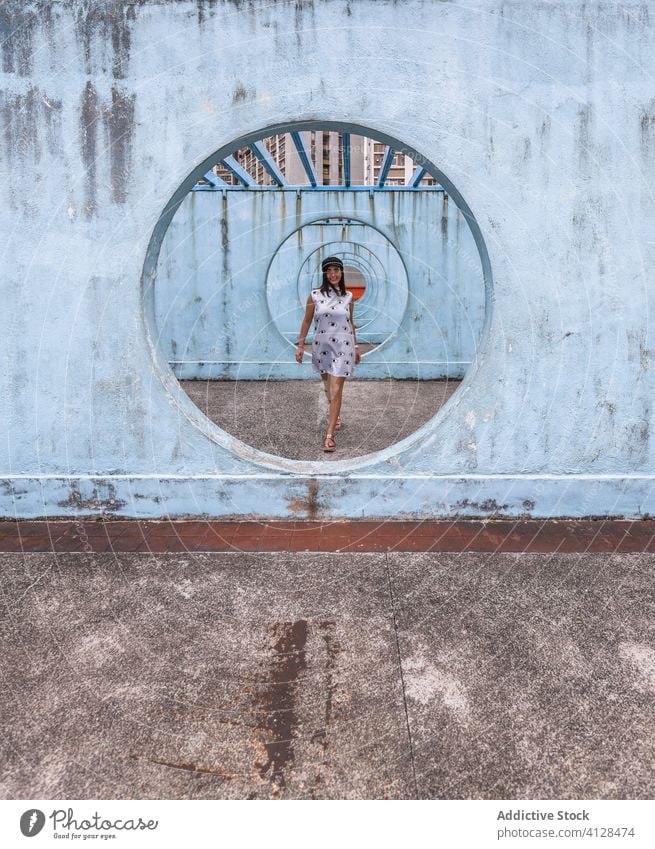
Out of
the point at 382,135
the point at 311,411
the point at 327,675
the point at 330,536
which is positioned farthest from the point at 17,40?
the point at 311,411

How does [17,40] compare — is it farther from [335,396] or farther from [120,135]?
[335,396]

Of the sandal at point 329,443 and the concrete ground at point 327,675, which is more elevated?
the sandal at point 329,443

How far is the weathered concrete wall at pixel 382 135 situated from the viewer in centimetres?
397

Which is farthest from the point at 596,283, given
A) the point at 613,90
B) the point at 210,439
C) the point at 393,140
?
the point at 210,439

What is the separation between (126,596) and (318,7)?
12.0 feet

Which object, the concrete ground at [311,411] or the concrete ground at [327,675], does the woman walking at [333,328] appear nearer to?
the concrete ground at [311,411]

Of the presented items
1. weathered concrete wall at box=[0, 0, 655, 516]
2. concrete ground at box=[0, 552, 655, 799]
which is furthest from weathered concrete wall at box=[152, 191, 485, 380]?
concrete ground at box=[0, 552, 655, 799]

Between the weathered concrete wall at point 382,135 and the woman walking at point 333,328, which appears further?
the woman walking at point 333,328

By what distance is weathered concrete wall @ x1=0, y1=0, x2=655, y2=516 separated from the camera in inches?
156

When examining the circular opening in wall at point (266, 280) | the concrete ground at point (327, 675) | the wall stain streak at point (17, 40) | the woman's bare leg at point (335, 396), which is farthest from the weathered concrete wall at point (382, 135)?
the circular opening in wall at point (266, 280)

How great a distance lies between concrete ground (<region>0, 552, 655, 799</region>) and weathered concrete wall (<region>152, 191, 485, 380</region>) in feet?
23.6

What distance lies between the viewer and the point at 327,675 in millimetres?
2705

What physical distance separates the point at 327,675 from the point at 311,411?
18.5ft

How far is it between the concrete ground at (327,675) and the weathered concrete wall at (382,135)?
0.66m
